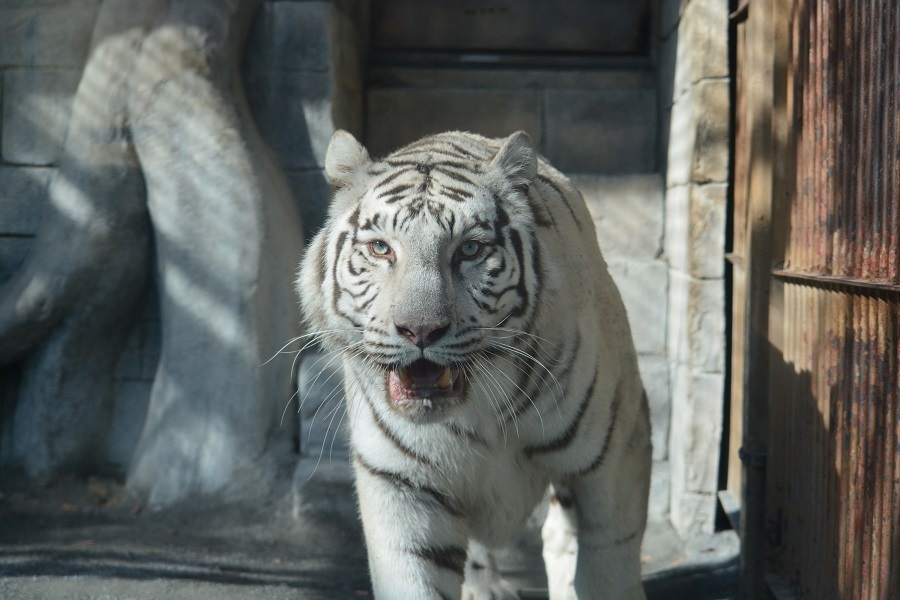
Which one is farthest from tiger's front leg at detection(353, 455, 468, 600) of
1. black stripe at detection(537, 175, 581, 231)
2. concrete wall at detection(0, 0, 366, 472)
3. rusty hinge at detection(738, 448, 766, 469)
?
concrete wall at detection(0, 0, 366, 472)

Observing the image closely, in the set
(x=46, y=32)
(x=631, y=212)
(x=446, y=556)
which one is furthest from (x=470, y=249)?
(x=46, y=32)

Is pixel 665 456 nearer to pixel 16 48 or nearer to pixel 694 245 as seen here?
pixel 694 245

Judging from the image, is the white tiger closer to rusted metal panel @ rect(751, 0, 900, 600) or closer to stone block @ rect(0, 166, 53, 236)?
rusted metal panel @ rect(751, 0, 900, 600)

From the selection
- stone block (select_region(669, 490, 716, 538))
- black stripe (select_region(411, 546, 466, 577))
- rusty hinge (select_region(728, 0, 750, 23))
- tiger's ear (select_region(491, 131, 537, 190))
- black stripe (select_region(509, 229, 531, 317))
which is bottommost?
stone block (select_region(669, 490, 716, 538))

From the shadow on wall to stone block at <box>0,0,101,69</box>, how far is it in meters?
0.15

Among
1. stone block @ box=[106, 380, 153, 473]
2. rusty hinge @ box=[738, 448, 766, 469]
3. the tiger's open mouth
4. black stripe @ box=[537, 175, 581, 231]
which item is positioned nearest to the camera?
the tiger's open mouth

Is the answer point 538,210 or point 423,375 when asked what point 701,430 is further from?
point 423,375

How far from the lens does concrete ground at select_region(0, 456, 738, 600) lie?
342 cm

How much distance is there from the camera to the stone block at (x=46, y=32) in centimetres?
458

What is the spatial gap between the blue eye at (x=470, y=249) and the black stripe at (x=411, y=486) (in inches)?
23.4

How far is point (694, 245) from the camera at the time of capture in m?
3.92

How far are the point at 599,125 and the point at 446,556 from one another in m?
2.97

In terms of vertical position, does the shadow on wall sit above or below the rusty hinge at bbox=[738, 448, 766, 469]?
above

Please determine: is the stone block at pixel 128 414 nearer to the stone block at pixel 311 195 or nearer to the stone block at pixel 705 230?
the stone block at pixel 311 195
